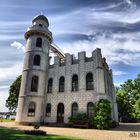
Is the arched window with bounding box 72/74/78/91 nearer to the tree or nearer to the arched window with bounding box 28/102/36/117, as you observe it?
the arched window with bounding box 28/102/36/117

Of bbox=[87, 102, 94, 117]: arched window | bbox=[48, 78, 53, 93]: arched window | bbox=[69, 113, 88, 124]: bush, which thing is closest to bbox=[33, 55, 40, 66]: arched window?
bbox=[48, 78, 53, 93]: arched window

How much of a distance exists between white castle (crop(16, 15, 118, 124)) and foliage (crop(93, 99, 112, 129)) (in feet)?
4.94

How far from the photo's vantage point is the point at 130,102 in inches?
1945

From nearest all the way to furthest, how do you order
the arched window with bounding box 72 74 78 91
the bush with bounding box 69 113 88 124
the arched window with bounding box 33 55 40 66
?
1. the bush with bounding box 69 113 88 124
2. the arched window with bounding box 72 74 78 91
3. the arched window with bounding box 33 55 40 66

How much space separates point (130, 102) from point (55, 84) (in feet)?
98.7

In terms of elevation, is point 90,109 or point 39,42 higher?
point 39,42

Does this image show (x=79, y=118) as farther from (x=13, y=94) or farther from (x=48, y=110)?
(x=13, y=94)

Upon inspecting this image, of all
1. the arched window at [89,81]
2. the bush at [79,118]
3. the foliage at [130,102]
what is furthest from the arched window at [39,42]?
the foliage at [130,102]

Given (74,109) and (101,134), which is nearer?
(101,134)

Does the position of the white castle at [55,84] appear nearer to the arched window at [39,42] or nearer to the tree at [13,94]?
the arched window at [39,42]

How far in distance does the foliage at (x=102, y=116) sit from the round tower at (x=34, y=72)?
10.2 metres

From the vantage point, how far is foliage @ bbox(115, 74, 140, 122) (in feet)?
151

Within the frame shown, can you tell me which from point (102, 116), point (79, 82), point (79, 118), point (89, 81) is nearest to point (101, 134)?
point (102, 116)

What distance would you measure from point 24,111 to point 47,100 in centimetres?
408
